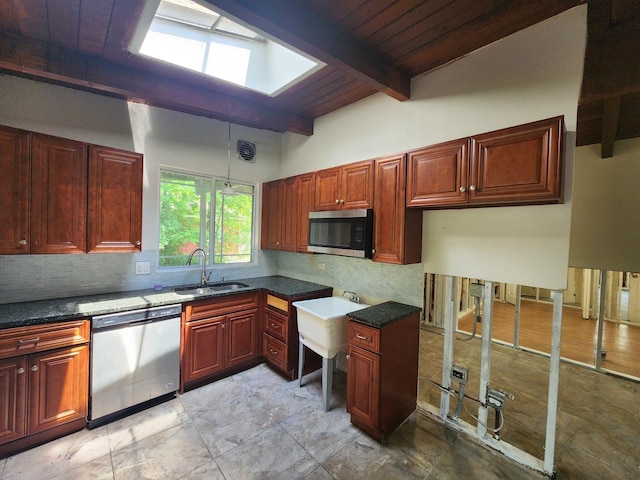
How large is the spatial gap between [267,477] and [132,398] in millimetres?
1354

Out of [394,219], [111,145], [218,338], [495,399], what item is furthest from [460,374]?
[111,145]

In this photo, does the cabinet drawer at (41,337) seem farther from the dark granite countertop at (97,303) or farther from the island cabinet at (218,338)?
the island cabinet at (218,338)

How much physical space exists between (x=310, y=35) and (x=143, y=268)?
2.65 metres

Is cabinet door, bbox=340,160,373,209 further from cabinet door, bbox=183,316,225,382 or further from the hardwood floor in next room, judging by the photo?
the hardwood floor in next room

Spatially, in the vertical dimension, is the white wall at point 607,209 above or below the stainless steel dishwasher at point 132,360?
above

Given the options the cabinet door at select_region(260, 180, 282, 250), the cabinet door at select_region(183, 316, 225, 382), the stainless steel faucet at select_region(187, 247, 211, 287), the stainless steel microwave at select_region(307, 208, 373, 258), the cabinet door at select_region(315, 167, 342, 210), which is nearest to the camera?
the stainless steel microwave at select_region(307, 208, 373, 258)

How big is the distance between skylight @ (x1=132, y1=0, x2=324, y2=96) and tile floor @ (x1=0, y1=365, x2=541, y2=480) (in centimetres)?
282

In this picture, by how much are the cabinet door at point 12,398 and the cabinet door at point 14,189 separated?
2.56ft

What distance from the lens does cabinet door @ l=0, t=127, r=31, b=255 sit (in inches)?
74.7

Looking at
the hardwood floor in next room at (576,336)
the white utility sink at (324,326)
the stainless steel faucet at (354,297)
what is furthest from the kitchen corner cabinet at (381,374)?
the hardwood floor in next room at (576,336)

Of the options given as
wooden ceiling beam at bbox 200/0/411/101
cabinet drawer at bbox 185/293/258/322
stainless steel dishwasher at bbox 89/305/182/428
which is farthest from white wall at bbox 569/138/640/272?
stainless steel dishwasher at bbox 89/305/182/428

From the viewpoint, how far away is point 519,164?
63.4 inches

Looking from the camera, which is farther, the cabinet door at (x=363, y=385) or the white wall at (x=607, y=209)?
the white wall at (x=607, y=209)

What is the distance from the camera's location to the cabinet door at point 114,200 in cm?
226
